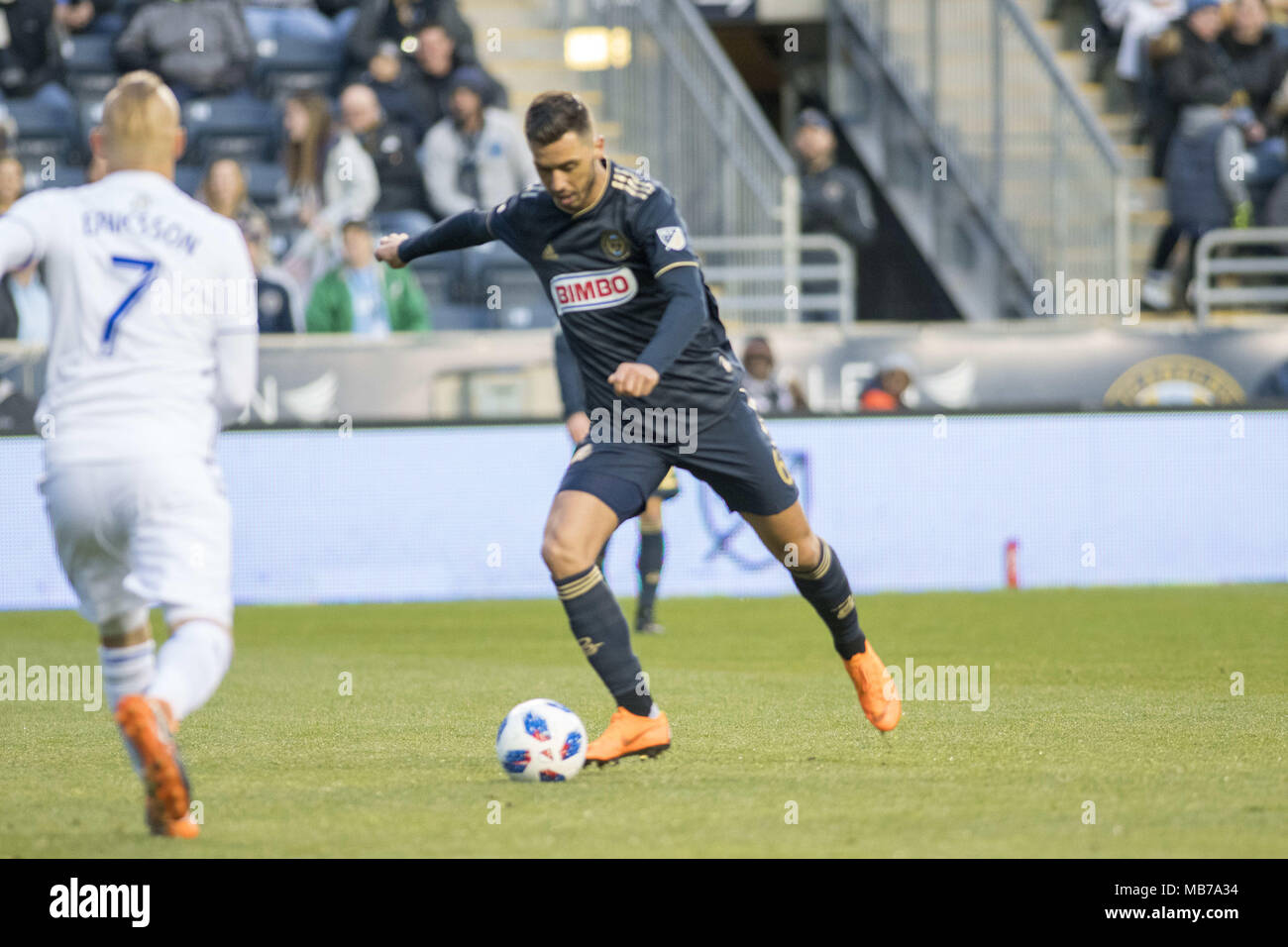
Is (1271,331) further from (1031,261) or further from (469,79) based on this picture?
(469,79)

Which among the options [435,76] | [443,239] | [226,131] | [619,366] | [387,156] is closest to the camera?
[619,366]

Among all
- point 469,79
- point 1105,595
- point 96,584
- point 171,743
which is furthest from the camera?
point 469,79

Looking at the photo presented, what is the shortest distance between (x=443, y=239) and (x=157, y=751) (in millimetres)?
2636

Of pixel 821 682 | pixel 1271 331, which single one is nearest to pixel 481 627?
pixel 821 682

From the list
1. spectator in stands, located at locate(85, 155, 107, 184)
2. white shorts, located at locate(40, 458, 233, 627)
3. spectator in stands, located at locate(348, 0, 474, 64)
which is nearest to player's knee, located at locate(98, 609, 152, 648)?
white shorts, located at locate(40, 458, 233, 627)

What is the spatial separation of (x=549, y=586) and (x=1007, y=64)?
23.0 feet

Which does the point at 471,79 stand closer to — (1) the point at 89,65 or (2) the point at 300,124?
(2) the point at 300,124

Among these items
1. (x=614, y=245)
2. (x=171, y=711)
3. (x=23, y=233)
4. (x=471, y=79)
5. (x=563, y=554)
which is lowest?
(x=171, y=711)

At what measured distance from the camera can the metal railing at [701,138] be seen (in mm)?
16578

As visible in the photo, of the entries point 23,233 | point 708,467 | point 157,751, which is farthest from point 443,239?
point 157,751

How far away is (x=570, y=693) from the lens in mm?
8656

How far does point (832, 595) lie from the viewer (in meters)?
7.07

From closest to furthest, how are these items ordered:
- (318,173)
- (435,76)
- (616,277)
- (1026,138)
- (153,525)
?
(153,525) → (616,277) → (318,173) → (435,76) → (1026,138)

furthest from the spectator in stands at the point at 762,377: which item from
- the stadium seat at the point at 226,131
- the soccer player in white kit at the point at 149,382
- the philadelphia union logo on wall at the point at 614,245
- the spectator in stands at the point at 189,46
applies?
the soccer player in white kit at the point at 149,382
